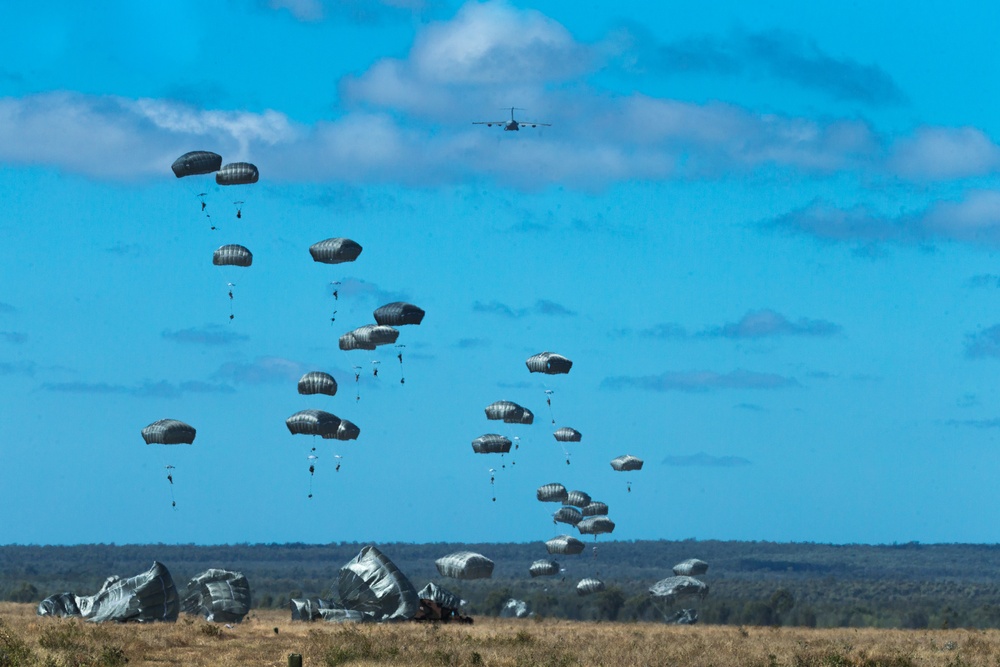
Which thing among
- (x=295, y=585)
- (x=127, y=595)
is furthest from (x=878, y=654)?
(x=295, y=585)

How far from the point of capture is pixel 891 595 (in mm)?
167000

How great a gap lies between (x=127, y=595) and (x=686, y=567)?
55.3 metres

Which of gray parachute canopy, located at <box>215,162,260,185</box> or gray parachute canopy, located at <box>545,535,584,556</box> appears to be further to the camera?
gray parachute canopy, located at <box>545,535,584,556</box>

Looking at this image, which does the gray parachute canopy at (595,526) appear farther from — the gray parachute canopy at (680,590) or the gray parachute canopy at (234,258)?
the gray parachute canopy at (234,258)

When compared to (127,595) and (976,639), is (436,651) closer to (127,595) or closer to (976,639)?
(127,595)

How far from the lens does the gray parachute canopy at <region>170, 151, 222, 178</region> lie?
80062 millimetres

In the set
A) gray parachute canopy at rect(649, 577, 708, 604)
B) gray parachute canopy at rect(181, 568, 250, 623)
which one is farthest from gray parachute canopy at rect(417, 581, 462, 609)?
gray parachute canopy at rect(649, 577, 708, 604)

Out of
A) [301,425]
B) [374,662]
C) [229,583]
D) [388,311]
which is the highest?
[388,311]

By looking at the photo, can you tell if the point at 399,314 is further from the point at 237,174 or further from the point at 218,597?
the point at 218,597

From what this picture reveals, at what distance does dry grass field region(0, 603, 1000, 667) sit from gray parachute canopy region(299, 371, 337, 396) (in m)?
16.7

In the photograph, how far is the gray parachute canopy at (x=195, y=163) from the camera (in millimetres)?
80062

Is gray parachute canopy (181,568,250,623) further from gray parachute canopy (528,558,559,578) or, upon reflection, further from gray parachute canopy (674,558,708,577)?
gray parachute canopy (674,558,708,577)

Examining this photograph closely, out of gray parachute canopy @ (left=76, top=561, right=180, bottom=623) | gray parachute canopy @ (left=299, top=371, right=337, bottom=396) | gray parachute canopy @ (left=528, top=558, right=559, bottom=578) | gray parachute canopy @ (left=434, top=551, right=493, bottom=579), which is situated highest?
gray parachute canopy @ (left=299, top=371, right=337, bottom=396)

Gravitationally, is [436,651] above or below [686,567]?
below
